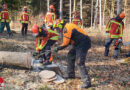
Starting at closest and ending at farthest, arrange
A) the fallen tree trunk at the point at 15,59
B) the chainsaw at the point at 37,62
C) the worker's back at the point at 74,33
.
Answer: the worker's back at the point at 74,33 → the fallen tree trunk at the point at 15,59 → the chainsaw at the point at 37,62

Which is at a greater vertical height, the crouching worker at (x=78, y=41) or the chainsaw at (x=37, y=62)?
the crouching worker at (x=78, y=41)

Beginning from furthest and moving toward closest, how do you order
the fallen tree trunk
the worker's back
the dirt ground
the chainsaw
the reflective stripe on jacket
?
the reflective stripe on jacket, the chainsaw, the fallen tree trunk, the dirt ground, the worker's back

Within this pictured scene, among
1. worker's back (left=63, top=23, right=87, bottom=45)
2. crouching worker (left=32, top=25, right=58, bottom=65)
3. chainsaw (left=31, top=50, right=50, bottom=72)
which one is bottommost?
chainsaw (left=31, top=50, right=50, bottom=72)

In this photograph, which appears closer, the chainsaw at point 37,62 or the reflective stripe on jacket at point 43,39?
the chainsaw at point 37,62

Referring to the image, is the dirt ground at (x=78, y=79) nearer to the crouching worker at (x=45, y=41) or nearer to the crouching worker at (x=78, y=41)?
the crouching worker at (x=78, y=41)

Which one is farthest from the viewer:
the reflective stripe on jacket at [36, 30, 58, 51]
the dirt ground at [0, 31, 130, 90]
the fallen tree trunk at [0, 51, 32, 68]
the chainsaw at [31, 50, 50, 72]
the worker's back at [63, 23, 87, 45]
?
the reflective stripe on jacket at [36, 30, 58, 51]

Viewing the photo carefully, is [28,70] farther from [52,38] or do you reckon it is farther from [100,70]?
[100,70]

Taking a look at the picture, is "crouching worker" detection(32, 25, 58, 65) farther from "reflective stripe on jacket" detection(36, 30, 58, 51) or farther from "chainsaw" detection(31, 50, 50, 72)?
"chainsaw" detection(31, 50, 50, 72)

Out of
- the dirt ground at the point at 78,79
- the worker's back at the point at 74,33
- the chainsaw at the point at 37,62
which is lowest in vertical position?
the dirt ground at the point at 78,79

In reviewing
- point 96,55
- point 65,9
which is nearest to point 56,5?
point 65,9

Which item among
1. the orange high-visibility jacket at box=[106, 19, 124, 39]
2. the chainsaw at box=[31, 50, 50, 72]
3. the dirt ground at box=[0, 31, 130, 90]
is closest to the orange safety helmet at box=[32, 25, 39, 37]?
the chainsaw at box=[31, 50, 50, 72]

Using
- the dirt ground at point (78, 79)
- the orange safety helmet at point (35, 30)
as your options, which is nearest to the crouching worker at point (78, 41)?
the dirt ground at point (78, 79)

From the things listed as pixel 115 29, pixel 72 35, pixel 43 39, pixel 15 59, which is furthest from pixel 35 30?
pixel 115 29

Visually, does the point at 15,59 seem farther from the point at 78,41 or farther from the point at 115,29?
the point at 115,29
